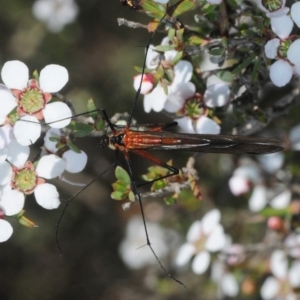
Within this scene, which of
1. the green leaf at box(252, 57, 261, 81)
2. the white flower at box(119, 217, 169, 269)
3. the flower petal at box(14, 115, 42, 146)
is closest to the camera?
the flower petal at box(14, 115, 42, 146)

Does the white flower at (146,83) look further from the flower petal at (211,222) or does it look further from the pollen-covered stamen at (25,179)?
the flower petal at (211,222)

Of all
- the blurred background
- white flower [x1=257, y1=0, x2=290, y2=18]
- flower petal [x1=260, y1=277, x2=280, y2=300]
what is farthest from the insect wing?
the blurred background

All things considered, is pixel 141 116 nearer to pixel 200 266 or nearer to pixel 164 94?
pixel 200 266

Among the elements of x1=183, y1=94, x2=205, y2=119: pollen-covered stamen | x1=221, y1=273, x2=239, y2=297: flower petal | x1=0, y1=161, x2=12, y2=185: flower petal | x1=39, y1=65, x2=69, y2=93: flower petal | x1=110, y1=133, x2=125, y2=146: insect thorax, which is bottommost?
x1=221, y1=273, x2=239, y2=297: flower petal

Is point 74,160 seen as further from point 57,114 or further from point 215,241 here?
point 215,241

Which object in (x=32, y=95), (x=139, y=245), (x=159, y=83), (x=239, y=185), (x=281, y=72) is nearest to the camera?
(x=281, y=72)

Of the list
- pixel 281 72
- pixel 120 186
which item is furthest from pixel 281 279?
pixel 281 72

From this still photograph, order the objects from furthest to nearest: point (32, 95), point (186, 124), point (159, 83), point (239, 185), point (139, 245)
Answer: point (139, 245) → point (239, 185) → point (186, 124) → point (159, 83) → point (32, 95)

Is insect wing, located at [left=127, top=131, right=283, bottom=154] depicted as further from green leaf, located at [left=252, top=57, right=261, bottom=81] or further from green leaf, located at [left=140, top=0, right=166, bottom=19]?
green leaf, located at [left=140, top=0, right=166, bottom=19]
